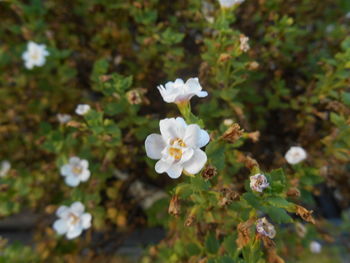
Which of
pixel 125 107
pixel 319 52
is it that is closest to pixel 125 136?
pixel 125 107

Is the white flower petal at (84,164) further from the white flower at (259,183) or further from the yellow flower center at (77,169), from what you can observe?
the white flower at (259,183)

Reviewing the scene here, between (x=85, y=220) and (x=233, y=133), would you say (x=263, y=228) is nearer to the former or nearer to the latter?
(x=233, y=133)

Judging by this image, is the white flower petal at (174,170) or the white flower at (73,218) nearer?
the white flower petal at (174,170)

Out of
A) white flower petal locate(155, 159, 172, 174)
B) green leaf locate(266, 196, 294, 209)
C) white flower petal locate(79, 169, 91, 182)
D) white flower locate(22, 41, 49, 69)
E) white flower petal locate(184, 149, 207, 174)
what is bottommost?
A: green leaf locate(266, 196, 294, 209)

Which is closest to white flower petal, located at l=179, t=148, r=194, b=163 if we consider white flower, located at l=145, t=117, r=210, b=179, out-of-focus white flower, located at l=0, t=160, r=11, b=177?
white flower, located at l=145, t=117, r=210, b=179

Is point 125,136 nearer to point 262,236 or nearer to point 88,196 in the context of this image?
point 88,196

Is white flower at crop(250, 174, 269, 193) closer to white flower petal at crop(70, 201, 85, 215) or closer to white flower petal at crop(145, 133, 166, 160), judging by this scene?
white flower petal at crop(145, 133, 166, 160)

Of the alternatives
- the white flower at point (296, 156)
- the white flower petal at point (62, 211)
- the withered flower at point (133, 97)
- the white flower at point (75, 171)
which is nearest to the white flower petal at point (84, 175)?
the white flower at point (75, 171)
